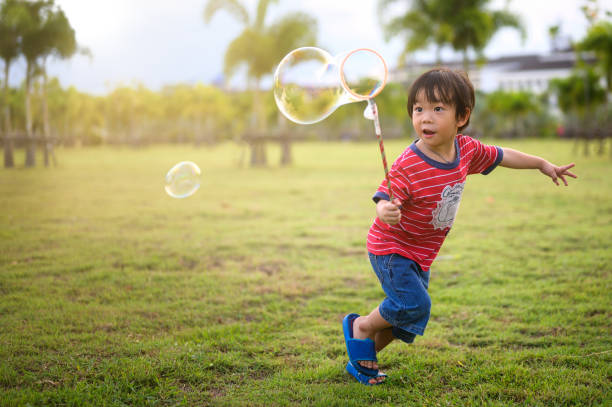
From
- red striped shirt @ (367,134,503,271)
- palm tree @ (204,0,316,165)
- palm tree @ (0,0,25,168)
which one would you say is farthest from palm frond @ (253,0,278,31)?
red striped shirt @ (367,134,503,271)

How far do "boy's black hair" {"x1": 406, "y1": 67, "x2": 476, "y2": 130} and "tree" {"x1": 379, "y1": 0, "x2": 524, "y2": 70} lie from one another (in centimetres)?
2636

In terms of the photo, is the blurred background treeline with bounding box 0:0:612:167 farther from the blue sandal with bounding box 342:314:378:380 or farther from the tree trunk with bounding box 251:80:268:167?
the blue sandal with bounding box 342:314:378:380

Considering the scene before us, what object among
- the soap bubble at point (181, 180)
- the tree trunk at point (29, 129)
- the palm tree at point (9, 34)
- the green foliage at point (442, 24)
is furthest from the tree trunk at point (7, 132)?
the green foliage at point (442, 24)

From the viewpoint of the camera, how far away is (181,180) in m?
5.90

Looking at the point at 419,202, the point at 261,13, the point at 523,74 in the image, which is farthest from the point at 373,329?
the point at 523,74

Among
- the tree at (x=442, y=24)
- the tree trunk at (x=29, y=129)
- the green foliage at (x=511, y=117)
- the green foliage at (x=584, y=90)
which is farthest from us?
the green foliage at (x=511, y=117)

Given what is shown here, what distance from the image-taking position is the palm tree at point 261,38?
2194 centimetres

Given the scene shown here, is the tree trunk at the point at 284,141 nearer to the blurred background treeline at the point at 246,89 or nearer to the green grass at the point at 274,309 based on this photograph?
the blurred background treeline at the point at 246,89

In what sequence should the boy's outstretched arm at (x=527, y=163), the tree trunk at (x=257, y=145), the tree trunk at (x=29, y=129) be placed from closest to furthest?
the boy's outstretched arm at (x=527, y=163)
the tree trunk at (x=29, y=129)
the tree trunk at (x=257, y=145)

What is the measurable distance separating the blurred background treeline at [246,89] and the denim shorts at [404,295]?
4.43m

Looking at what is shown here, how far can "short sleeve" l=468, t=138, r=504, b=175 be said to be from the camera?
3072 mm

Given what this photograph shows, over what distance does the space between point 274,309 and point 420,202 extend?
1.96 m

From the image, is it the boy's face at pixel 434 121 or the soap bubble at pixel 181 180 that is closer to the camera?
the boy's face at pixel 434 121

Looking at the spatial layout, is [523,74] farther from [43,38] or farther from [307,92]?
[307,92]
